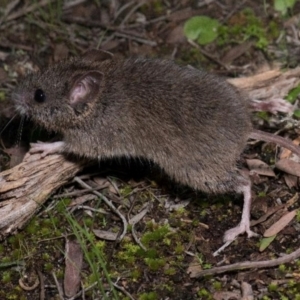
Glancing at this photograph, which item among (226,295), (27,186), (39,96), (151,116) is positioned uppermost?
(39,96)

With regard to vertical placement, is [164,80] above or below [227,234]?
above

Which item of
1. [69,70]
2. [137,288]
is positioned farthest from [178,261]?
[69,70]

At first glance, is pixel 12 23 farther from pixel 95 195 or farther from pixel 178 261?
pixel 178 261

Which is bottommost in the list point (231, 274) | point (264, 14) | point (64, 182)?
point (231, 274)

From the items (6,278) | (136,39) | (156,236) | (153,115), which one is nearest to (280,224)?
(156,236)

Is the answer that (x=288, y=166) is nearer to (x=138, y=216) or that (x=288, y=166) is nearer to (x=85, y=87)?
(x=138, y=216)

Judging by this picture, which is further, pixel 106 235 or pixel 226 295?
pixel 106 235

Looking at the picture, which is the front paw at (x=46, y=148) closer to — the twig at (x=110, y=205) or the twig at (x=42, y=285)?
A: the twig at (x=110, y=205)
